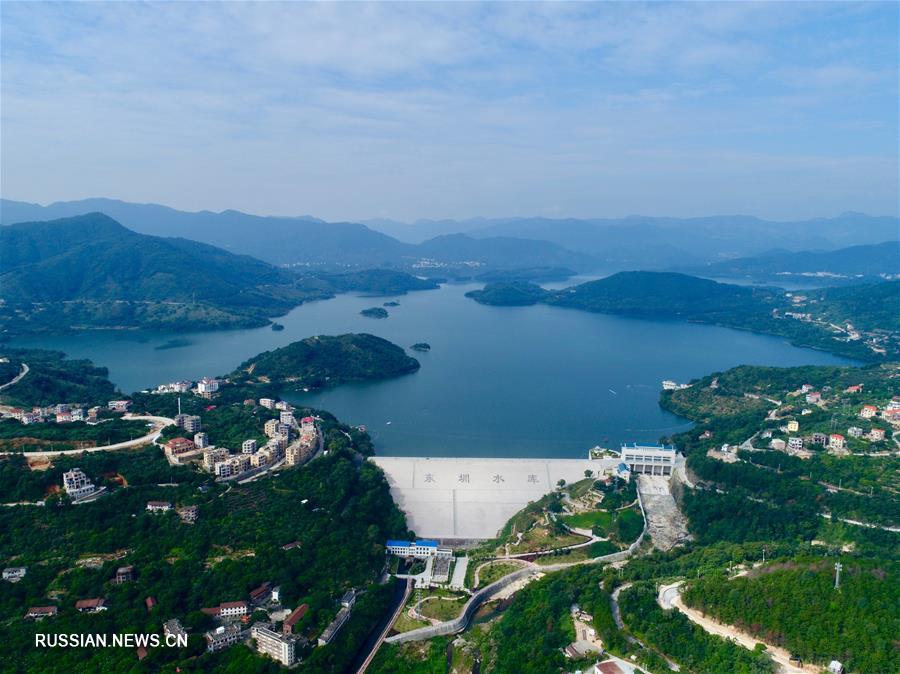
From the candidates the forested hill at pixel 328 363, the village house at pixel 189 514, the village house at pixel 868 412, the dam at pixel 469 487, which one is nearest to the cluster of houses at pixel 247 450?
the village house at pixel 189 514

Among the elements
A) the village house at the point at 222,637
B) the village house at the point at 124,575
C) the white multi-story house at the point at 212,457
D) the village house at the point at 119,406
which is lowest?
the village house at the point at 222,637

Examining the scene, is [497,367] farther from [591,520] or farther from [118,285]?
[118,285]

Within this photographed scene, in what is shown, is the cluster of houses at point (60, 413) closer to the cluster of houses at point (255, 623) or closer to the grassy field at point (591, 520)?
the cluster of houses at point (255, 623)

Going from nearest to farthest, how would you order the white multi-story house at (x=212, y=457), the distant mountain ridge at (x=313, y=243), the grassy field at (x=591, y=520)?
the white multi-story house at (x=212, y=457) → the grassy field at (x=591, y=520) → the distant mountain ridge at (x=313, y=243)

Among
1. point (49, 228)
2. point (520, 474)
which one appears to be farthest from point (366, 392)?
point (49, 228)

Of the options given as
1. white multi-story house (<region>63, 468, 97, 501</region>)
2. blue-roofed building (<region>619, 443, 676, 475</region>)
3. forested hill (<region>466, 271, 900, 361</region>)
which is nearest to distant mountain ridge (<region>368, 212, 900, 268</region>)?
forested hill (<region>466, 271, 900, 361</region>)

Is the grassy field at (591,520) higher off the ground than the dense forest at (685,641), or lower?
lower

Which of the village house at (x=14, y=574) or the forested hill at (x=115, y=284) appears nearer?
the village house at (x=14, y=574)
